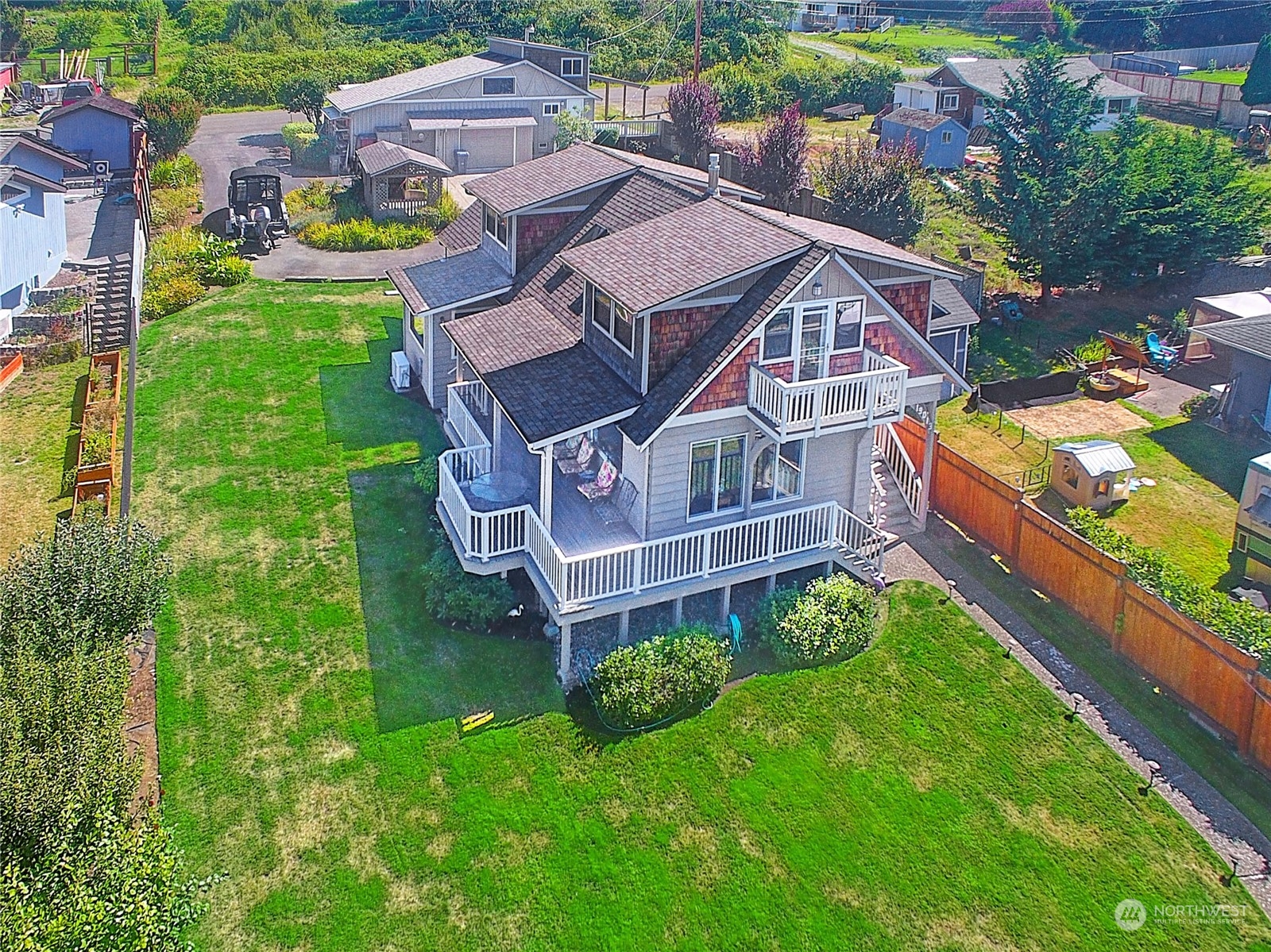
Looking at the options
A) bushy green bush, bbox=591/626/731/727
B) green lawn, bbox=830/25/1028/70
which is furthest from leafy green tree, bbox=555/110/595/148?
green lawn, bbox=830/25/1028/70

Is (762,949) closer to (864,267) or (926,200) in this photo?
(864,267)

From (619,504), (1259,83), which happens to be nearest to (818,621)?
(619,504)

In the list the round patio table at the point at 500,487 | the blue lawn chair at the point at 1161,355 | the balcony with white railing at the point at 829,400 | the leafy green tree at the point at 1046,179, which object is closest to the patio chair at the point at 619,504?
the round patio table at the point at 500,487

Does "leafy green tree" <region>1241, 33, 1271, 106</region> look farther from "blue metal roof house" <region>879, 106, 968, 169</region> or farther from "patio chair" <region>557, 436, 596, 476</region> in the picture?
"patio chair" <region>557, 436, 596, 476</region>

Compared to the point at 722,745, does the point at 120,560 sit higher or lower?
higher

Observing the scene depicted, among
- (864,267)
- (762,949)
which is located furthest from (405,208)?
(762,949)

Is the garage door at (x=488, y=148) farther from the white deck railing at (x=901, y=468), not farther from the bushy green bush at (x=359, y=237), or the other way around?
the white deck railing at (x=901, y=468)
